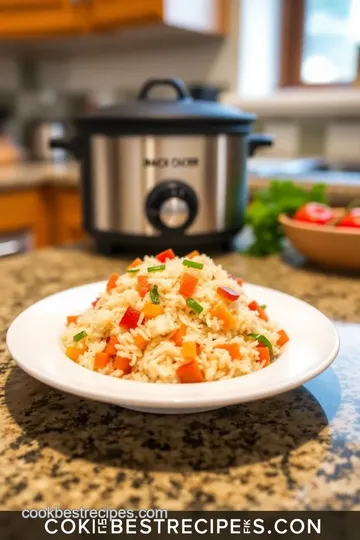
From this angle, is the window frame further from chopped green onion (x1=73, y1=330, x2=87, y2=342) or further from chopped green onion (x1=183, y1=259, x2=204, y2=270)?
chopped green onion (x1=73, y1=330, x2=87, y2=342)

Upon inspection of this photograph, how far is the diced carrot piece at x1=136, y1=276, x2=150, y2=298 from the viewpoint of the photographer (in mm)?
559

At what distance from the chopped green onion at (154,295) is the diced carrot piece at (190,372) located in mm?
81

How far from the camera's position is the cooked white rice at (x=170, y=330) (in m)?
0.49

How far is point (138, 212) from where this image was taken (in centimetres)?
111

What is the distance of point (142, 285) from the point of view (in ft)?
1.86

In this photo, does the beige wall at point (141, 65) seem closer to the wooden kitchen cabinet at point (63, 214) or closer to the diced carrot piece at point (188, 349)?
the wooden kitchen cabinet at point (63, 214)

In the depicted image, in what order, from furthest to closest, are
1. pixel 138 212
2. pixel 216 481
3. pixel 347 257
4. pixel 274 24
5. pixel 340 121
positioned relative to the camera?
pixel 274 24 → pixel 340 121 → pixel 138 212 → pixel 347 257 → pixel 216 481

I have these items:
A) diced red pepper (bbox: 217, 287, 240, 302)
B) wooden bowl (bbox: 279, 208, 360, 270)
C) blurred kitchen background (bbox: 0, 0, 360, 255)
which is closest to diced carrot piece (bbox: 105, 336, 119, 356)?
diced red pepper (bbox: 217, 287, 240, 302)

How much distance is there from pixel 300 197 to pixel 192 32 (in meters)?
1.43

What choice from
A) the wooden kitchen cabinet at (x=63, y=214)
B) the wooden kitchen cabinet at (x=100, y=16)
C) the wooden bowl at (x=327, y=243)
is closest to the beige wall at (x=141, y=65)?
the wooden kitchen cabinet at (x=100, y=16)

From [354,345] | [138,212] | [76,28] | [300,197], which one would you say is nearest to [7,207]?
[76,28]

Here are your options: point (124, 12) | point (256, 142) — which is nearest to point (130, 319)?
point (256, 142)

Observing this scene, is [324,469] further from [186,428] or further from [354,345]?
[354,345]

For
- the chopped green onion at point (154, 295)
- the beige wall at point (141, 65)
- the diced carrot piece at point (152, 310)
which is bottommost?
the diced carrot piece at point (152, 310)
